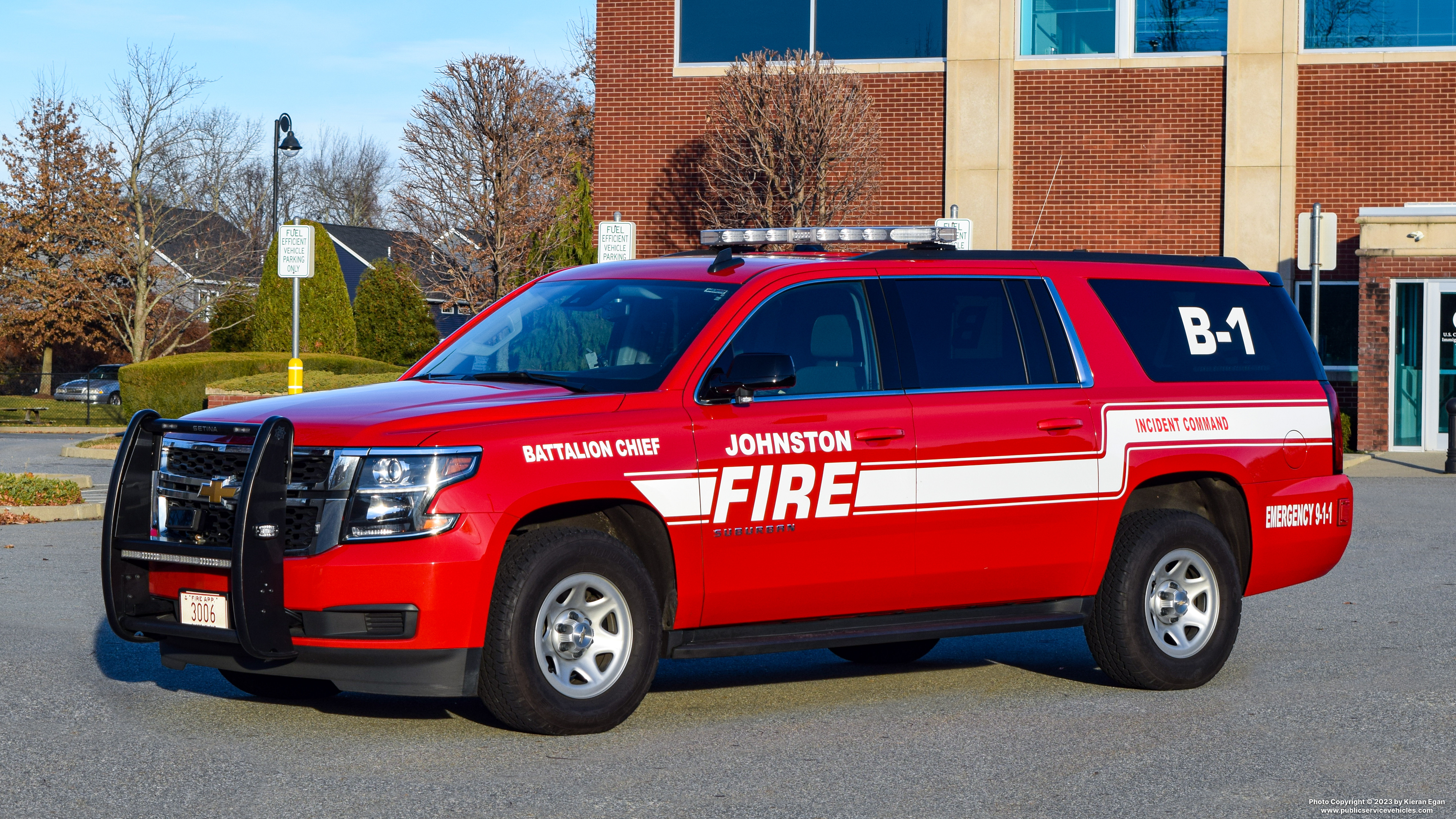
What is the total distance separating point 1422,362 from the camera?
1015 inches

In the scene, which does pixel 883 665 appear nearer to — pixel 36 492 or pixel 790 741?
pixel 790 741

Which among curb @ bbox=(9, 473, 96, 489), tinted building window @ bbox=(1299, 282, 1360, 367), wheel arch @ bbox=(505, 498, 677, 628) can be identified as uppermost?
tinted building window @ bbox=(1299, 282, 1360, 367)

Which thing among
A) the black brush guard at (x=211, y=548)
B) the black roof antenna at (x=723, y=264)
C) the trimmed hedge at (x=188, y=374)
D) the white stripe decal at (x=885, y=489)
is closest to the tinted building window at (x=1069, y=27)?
the trimmed hedge at (x=188, y=374)

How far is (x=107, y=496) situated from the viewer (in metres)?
6.81

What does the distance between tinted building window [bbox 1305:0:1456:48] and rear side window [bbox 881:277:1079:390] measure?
2140 centimetres

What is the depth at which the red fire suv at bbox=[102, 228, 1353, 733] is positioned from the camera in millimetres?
6281

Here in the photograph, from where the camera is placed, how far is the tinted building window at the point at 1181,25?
27328 millimetres

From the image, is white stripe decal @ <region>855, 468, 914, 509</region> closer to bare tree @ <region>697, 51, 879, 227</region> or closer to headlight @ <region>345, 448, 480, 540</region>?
headlight @ <region>345, 448, 480, 540</region>

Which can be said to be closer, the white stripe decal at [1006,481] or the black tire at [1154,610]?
the white stripe decal at [1006,481]

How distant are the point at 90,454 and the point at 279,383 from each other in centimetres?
507

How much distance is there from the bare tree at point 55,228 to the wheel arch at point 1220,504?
4560 cm

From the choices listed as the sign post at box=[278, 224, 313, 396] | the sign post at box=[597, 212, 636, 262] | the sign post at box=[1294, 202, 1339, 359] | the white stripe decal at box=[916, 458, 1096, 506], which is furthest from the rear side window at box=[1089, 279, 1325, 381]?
the sign post at box=[1294, 202, 1339, 359]

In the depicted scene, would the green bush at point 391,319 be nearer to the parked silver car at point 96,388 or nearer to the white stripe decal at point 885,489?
the parked silver car at point 96,388

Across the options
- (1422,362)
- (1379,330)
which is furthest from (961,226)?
(1422,362)
